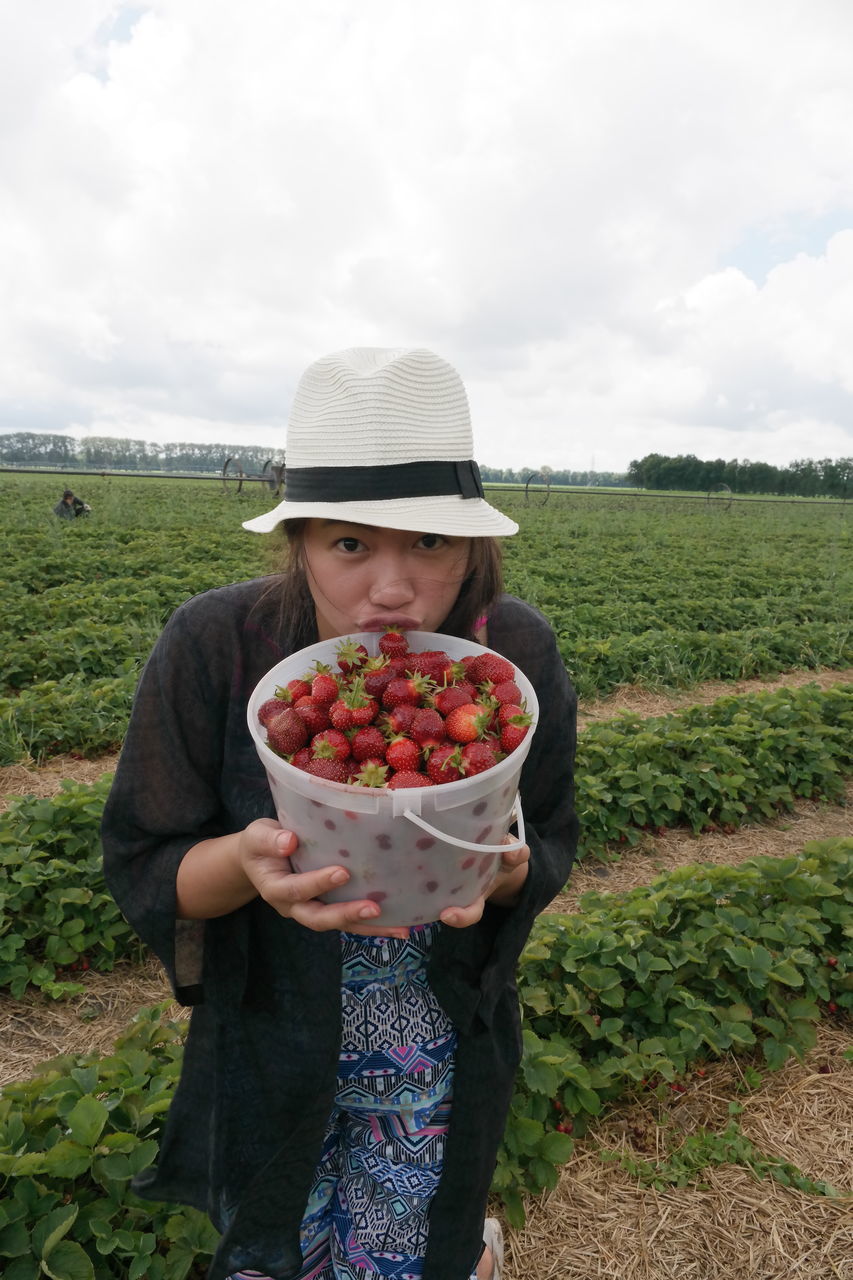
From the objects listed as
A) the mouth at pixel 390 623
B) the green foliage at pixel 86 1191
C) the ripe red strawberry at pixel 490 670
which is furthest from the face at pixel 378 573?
the green foliage at pixel 86 1191

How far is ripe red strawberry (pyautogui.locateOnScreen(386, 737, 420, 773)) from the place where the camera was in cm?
100

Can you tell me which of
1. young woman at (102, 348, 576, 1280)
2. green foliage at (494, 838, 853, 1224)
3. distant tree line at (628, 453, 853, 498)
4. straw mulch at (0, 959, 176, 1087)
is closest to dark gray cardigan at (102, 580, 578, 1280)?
young woman at (102, 348, 576, 1280)

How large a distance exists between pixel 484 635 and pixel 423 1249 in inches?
46.6

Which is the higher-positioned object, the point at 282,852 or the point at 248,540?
the point at 282,852

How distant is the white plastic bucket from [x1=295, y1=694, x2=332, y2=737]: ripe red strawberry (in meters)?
0.07

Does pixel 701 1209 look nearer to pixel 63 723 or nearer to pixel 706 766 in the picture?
pixel 706 766

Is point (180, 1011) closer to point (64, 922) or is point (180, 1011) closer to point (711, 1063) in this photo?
point (64, 922)

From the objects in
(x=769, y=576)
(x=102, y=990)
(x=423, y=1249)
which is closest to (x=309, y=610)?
(x=423, y=1249)

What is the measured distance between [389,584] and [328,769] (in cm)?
30

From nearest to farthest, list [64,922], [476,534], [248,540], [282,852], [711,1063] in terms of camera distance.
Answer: [282,852]
[476,534]
[711,1063]
[64,922]
[248,540]

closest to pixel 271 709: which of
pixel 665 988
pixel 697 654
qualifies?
pixel 665 988

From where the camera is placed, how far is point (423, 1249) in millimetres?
1396

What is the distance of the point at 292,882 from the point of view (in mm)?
960

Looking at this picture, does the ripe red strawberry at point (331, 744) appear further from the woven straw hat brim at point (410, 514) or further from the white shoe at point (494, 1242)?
the white shoe at point (494, 1242)
